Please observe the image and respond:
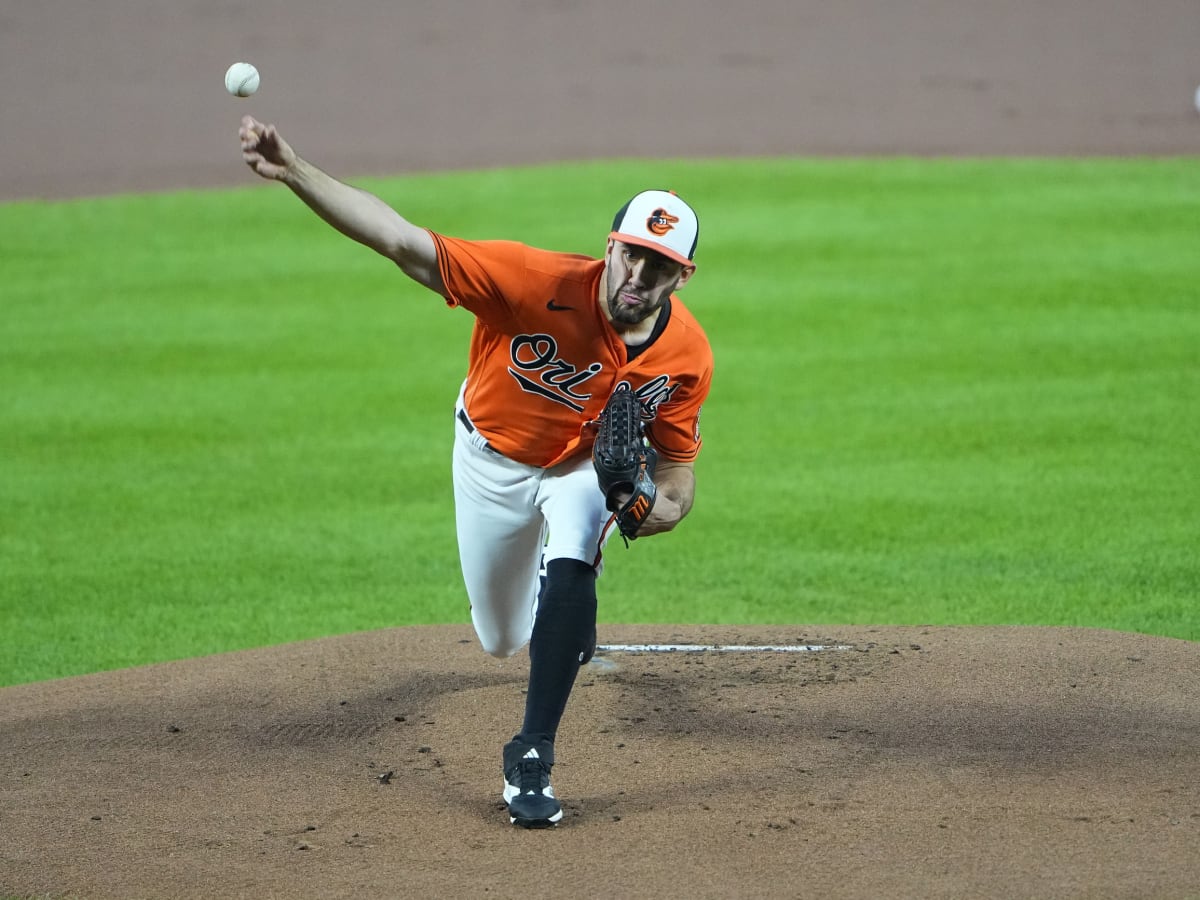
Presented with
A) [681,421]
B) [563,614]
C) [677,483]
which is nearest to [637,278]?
[681,421]

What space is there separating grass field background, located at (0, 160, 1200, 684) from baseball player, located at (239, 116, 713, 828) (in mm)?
2066

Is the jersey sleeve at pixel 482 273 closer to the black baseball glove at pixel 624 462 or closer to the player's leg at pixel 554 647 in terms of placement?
the black baseball glove at pixel 624 462

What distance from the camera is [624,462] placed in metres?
4.38

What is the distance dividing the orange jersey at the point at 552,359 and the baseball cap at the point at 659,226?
0.79ft

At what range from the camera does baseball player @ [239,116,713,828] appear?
4.37 m

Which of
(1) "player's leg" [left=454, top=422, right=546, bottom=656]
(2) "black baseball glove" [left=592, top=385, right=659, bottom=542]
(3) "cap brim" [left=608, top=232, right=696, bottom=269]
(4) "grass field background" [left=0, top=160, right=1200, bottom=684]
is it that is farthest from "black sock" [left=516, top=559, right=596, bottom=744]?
(4) "grass field background" [left=0, top=160, right=1200, bottom=684]

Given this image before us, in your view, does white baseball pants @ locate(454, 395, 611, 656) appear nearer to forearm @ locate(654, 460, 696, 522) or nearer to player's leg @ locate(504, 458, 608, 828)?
player's leg @ locate(504, 458, 608, 828)

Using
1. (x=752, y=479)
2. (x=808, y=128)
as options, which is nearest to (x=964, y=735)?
(x=752, y=479)

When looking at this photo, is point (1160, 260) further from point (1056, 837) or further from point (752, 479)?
point (1056, 837)

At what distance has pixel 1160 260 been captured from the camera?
13.0 m

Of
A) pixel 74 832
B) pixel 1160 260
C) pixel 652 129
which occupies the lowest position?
pixel 74 832

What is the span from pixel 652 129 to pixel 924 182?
3.61 metres

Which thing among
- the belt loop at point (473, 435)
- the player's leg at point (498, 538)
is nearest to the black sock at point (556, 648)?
the player's leg at point (498, 538)

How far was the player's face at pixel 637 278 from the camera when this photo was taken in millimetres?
4523
